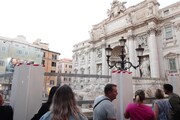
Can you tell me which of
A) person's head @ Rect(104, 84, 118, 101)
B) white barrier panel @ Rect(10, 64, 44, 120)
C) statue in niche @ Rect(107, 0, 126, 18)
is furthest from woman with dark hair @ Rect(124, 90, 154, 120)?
statue in niche @ Rect(107, 0, 126, 18)

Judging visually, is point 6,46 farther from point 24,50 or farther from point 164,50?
point 164,50

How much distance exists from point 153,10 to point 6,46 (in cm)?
2691

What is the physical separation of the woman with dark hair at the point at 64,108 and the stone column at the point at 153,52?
649 inches

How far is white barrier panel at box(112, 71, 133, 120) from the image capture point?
4.34m

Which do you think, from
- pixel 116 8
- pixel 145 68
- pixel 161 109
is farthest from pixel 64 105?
pixel 116 8

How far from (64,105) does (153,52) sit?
17275mm

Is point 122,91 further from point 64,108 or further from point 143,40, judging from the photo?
point 143,40

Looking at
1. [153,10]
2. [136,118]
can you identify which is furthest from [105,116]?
[153,10]

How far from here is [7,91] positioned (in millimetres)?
4152

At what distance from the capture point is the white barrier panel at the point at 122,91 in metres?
4.34

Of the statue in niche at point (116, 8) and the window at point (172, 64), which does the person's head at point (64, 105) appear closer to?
the window at point (172, 64)

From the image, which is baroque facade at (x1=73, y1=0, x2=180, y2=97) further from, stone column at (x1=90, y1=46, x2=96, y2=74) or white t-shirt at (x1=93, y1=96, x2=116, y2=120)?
white t-shirt at (x1=93, y1=96, x2=116, y2=120)

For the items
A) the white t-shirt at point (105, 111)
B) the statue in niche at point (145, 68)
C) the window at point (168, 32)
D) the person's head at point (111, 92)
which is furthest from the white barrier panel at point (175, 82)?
the window at point (168, 32)

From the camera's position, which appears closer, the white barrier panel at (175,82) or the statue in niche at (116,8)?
the white barrier panel at (175,82)
